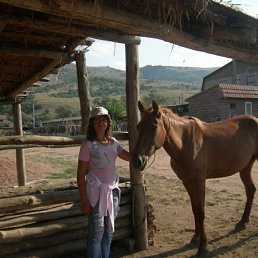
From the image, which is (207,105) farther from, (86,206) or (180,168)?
(86,206)

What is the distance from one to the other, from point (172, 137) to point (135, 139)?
481mm

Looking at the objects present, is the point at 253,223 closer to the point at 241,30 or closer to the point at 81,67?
the point at 241,30

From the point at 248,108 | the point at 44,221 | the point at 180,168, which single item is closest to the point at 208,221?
the point at 180,168

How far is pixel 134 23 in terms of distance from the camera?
3.89 meters

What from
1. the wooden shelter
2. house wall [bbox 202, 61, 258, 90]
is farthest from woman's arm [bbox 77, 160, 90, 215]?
house wall [bbox 202, 61, 258, 90]

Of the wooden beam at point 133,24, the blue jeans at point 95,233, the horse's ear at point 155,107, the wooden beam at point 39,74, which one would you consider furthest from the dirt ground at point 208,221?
the wooden beam at point 39,74

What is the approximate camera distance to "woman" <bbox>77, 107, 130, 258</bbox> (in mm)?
3473

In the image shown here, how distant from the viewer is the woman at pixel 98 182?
347cm

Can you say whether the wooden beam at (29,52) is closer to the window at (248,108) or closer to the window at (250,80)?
the window at (248,108)

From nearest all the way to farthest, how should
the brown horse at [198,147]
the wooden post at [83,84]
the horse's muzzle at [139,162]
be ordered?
the horse's muzzle at [139,162] < the brown horse at [198,147] < the wooden post at [83,84]

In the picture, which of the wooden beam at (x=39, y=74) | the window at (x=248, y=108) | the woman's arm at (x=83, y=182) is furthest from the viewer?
the window at (x=248, y=108)

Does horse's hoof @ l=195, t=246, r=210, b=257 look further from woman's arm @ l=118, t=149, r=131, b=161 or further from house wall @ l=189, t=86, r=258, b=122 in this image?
house wall @ l=189, t=86, r=258, b=122

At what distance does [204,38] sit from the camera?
14.5ft

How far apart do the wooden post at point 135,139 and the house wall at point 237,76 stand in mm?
34034
